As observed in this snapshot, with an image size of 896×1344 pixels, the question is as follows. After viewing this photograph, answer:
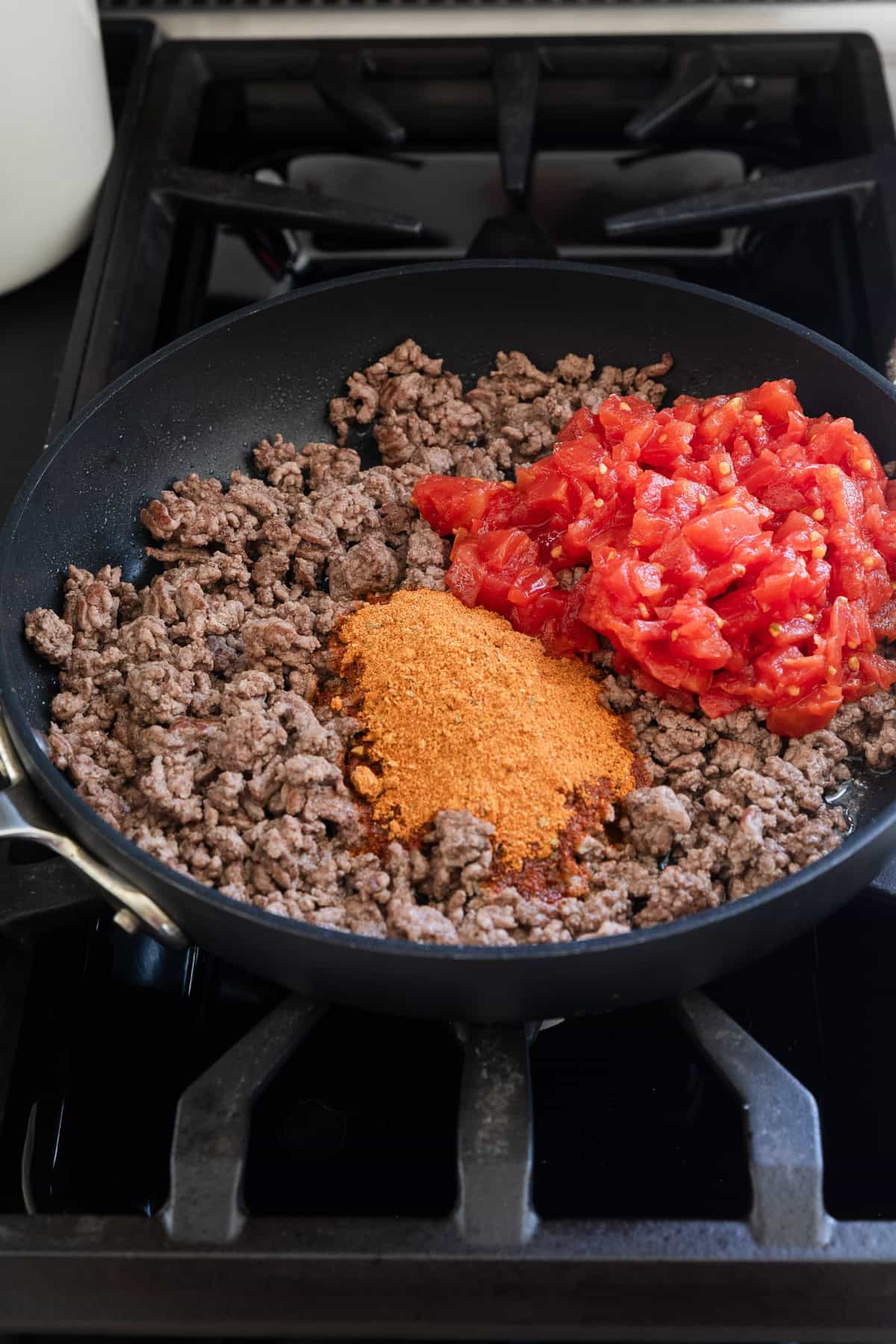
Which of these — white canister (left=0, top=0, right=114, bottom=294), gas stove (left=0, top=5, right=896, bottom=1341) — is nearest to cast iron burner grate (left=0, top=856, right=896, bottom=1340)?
gas stove (left=0, top=5, right=896, bottom=1341)

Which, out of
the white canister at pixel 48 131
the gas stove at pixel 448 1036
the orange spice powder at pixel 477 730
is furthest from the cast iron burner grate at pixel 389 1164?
the white canister at pixel 48 131

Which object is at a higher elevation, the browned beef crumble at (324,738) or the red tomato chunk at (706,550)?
the red tomato chunk at (706,550)

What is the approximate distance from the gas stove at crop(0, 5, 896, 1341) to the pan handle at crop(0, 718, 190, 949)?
69 millimetres

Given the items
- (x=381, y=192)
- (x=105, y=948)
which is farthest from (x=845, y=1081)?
(x=381, y=192)

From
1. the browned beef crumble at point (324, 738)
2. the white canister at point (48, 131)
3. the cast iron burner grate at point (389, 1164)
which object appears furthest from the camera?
the white canister at point (48, 131)

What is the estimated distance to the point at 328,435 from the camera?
1.37m

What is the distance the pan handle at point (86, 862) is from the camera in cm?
94

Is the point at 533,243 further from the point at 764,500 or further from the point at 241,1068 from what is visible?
the point at 241,1068

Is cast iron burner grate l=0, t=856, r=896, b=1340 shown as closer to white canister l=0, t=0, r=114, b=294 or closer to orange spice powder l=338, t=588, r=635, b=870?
orange spice powder l=338, t=588, r=635, b=870

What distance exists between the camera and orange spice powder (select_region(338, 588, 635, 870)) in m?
1.03

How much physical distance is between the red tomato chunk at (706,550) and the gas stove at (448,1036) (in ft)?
0.73

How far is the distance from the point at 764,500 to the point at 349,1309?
78 centimetres

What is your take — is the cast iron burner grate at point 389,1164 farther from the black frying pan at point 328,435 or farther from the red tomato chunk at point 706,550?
the red tomato chunk at point 706,550

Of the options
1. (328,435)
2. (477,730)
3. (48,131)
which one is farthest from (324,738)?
(48,131)
